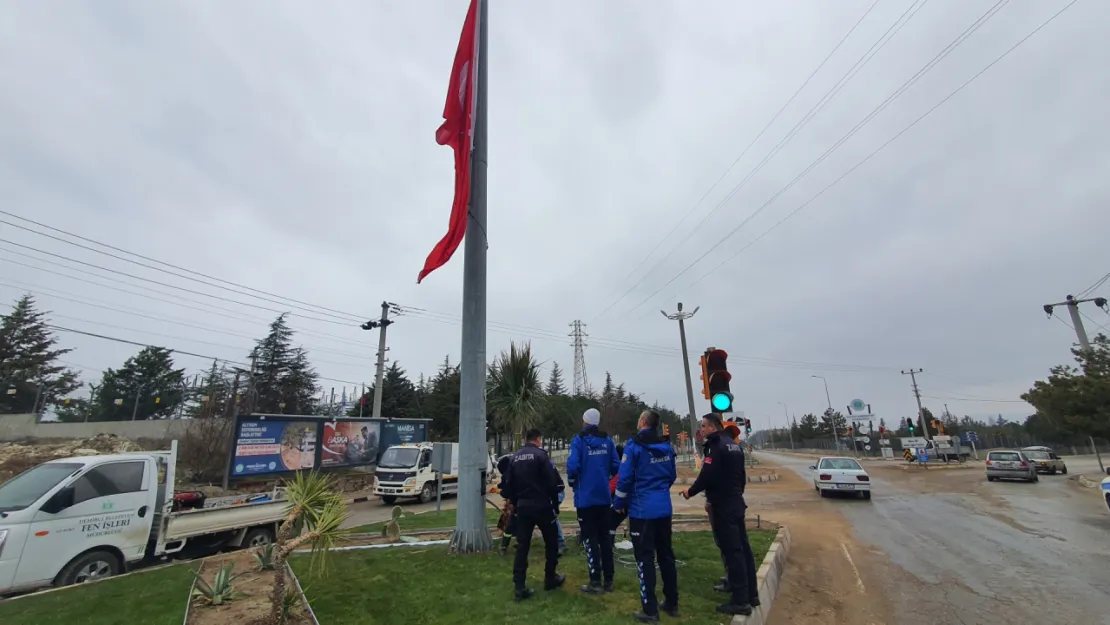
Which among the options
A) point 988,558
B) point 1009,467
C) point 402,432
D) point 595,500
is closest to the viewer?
point 595,500

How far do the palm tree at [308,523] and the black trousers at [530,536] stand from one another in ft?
5.66

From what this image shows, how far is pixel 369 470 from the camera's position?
23656 mm

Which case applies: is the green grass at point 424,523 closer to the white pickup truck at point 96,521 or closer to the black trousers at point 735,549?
the white pickup truck at point 96,521

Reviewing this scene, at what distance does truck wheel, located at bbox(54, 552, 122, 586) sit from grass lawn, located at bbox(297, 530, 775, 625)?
2738 millimetres

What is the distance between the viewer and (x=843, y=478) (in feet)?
57.0

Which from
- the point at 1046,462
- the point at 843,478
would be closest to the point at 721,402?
the point at 843,478

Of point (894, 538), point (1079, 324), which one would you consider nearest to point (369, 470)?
point (894, 538)

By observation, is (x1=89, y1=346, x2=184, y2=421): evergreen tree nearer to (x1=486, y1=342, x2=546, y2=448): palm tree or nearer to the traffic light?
(x1=486, y1=342, x2=546, y2=448): palm tree

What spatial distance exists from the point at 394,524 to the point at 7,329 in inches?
2126

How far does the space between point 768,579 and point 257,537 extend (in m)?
8.81

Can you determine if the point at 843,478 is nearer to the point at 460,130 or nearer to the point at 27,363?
the point at 460,130

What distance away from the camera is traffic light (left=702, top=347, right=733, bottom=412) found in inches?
297

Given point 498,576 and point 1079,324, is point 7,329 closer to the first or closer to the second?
point 498,576

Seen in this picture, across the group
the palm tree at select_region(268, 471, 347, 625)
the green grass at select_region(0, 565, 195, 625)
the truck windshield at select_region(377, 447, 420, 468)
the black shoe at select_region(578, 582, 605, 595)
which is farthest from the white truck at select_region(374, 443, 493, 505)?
the palm tree at select_region(268, 471, 347, 625)
